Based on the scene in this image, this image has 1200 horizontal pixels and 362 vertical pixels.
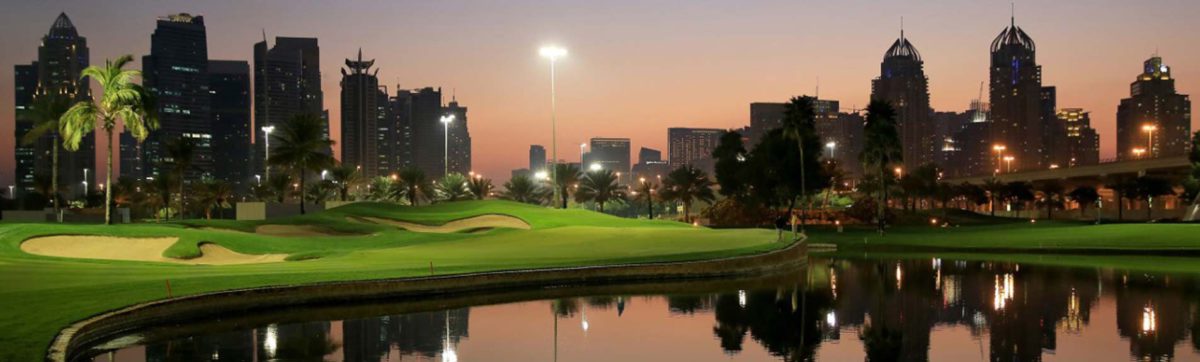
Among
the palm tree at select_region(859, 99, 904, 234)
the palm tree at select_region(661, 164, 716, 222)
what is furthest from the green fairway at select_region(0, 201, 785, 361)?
the palm tree at select_region(661, 164, 716, 222)

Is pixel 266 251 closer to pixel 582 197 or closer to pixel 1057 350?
pixel 1057 350

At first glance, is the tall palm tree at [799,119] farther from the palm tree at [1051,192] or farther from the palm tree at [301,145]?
the palm tree at [1051,192]

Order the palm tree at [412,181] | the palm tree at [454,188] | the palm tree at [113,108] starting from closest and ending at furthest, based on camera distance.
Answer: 1. the palm tree at [113,108]
2. the palm tree at [412,181]
3. the palm tree at [454,188]

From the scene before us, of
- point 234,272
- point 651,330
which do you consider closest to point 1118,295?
point 651,330

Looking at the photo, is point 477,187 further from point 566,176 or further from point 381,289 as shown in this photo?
point 381,289

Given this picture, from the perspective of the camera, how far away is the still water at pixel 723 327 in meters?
18.1

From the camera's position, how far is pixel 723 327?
21.8 meters

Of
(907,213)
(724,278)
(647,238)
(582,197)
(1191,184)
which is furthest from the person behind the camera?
(582,197)

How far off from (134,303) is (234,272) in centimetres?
762

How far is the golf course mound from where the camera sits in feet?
171

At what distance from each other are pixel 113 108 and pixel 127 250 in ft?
30.7

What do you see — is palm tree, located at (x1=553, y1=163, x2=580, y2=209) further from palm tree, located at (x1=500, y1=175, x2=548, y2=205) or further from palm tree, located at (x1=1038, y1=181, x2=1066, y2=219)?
palm tree, located at (x1=1038, y1=181, x2=1066, y2=219)

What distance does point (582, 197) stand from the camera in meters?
111

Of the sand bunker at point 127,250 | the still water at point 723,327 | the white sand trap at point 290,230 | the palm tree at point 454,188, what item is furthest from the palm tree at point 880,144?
the sand bunker at point 127,250
